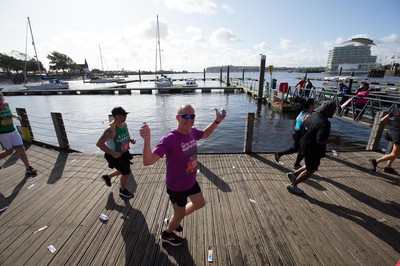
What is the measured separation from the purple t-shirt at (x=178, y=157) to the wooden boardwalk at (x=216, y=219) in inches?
43.1

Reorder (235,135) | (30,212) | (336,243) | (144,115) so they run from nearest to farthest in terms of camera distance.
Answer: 1. (336,243)
2. (30,212)
3. (235,135)
4. (144,115)

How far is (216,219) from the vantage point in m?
3.36

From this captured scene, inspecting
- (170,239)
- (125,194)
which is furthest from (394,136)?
(125,194)

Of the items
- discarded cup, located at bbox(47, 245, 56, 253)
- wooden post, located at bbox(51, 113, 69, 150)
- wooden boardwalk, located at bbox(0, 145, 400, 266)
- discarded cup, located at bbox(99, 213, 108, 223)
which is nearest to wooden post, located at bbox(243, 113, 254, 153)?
wooden boardwalk, located at bbox(0, 145, 400, 266)

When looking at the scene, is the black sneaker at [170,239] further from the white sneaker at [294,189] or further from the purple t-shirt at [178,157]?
the white sneaker at [294,189]

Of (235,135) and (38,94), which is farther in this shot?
(38,94)

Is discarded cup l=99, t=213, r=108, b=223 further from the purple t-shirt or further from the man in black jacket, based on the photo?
the man in black jacket

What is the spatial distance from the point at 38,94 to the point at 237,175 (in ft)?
152

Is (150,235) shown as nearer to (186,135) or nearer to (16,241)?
(186,135)

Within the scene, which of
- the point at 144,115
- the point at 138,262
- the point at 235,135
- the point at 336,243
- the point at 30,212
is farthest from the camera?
the point at 144,115

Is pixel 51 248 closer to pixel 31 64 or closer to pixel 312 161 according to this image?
pixel 312 161

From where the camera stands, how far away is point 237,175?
15.9ft

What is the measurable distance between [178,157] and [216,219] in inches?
67.5

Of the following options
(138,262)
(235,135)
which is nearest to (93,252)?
(138,262)
